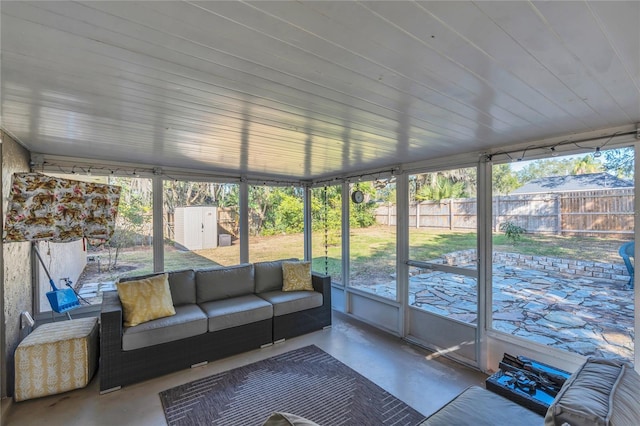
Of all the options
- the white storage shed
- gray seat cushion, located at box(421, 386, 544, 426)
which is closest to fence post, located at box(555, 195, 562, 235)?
gray seat cushion, located at box(421, 386, 544, 426)

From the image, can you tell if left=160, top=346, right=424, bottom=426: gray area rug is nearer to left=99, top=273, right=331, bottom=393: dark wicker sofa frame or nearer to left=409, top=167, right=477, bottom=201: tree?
left=99, top=273, right=331, bottom=393: dark wicker sofa frame

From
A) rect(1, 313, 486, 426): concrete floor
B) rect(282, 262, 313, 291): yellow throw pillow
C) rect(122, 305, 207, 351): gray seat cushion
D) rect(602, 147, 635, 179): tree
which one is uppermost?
rect(602, 147, 635, 179): tree

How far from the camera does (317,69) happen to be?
4.39 feet

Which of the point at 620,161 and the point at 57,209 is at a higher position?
the point at 620,161

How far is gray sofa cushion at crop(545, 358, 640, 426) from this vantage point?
109 centimetres

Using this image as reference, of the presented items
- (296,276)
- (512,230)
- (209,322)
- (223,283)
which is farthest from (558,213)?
(223,283)

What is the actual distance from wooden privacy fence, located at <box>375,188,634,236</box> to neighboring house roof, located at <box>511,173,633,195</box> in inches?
1.6

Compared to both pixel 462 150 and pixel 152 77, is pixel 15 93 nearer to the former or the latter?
pixel 152 77

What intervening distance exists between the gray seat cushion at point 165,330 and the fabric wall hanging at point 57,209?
94 centimetres

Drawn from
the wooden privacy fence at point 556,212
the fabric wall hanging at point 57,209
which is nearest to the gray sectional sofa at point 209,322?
the fabric wall hanging at point 57,209

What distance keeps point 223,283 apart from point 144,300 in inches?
38.9

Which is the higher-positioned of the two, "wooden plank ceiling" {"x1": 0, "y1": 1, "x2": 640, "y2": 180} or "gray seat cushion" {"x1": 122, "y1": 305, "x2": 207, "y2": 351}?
"wooden plank ceiling" {"x1": 0, "y1": 1, "x2": 640, "y2": 180}

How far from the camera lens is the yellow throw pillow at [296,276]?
13.7ft

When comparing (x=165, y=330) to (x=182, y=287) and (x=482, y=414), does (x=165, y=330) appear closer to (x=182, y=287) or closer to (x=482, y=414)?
(x=182, y=287)
